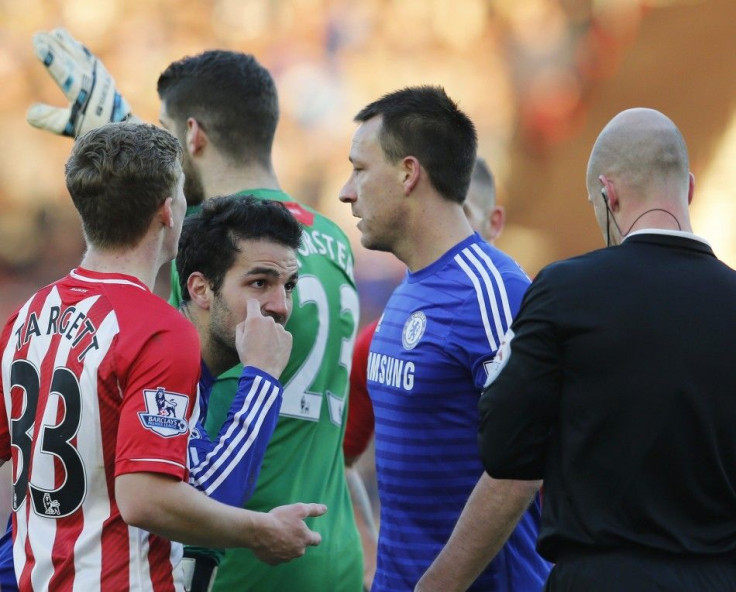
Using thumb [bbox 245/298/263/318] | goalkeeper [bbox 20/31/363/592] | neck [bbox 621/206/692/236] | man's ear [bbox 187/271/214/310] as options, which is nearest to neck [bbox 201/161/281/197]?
goalkeeper [bbox 20/31/363/592]

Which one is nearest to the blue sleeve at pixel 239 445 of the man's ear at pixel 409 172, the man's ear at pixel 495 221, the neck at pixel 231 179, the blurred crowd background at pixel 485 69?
the man's ear at pixel 409 172

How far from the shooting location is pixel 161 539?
8.20 ft

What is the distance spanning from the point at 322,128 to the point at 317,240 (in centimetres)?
615

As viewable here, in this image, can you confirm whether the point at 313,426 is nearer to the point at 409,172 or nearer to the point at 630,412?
the point at 409,172

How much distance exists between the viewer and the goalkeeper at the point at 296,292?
332 centimetres

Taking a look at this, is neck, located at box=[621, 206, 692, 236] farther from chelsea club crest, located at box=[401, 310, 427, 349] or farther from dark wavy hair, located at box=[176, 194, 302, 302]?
dark wavy hair, located at box=[176, 194, 302, 302]

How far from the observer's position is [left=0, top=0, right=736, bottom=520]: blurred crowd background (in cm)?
948

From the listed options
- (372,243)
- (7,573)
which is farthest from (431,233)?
(7,573)

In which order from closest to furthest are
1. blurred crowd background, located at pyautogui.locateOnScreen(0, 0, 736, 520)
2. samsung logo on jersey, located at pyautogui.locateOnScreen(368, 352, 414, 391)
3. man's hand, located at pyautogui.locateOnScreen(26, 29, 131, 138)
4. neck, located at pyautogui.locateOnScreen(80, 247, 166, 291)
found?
neck, located at pyautogui.locateOnScreen(80, 247, 166, 291)
samsung logo on jersey, located at pyautogui.locateOnScreen(368, 352, 414, 391)
man's hand, located at pyautogui.locateOnScreen(26, 29, 131, 138)
blurred crowd background, located at pyautogui.locateOnScreen(0, 0, 736, 520)

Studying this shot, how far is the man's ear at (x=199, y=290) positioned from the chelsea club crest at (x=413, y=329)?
56 cm

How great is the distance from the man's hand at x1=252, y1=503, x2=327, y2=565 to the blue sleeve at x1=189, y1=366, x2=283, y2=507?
0.12 meters

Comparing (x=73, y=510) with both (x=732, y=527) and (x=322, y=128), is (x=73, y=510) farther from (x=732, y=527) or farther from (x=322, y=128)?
(x=322, y=128)

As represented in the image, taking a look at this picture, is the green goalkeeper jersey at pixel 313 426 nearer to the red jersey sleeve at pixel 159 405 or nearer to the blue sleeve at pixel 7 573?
the blue sleeve at pixel 7 573

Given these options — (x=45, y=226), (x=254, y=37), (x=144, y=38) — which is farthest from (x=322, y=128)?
(x=45, y=226)
